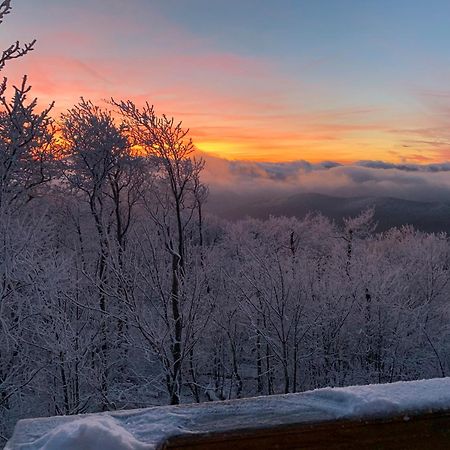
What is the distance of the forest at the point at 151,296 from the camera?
40.2 feet

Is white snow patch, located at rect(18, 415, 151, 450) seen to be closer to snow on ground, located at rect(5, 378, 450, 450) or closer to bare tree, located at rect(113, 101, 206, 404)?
snow on ground, located at rect(5, 378, 450, 450)

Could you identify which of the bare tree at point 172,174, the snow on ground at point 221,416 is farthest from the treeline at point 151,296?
the snow on ground at point 221,416

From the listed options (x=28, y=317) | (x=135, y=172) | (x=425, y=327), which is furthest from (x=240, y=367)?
(x=28, y=317)

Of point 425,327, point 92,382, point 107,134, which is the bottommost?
point 425,327

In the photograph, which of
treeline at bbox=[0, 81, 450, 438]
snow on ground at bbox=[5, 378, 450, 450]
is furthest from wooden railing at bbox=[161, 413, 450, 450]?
treeline at bbox=[0, 81, 450, 438]

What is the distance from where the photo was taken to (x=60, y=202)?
24.2m

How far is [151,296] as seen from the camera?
12.6 metres

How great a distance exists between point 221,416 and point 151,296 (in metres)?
11.0

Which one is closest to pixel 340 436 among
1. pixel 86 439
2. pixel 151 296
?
pixel 86 439

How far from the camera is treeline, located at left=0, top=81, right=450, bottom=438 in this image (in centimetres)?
1227

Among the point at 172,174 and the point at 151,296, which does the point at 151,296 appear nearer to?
the point at 151,296

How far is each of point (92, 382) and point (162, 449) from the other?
1112cm

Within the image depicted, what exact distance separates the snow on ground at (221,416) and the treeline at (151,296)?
909 centimetres

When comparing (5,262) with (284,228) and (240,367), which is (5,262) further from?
(284,228)
